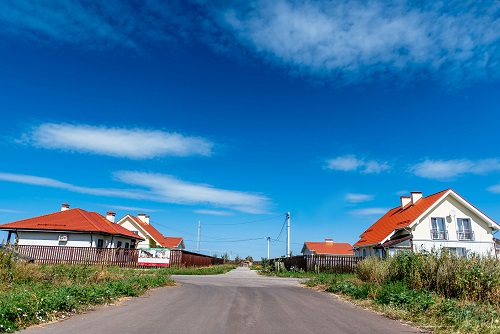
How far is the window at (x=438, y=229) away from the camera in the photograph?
97.6 feet

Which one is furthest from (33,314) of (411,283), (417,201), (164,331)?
(417,201)

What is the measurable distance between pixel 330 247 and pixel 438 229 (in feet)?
82.4

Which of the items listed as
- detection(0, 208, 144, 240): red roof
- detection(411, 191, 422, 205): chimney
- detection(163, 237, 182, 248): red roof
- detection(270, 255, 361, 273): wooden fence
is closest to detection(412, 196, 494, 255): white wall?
detection(411, 191, 422, 205): chimney

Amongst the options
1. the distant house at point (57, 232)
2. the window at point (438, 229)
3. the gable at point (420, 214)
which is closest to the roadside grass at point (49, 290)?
the distant house at point (57, 232)

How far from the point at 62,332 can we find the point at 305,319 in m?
4.66

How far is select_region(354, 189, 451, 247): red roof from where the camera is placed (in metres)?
30.2

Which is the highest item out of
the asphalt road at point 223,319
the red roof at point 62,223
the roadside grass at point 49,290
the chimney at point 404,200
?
the chimney at point 404,200

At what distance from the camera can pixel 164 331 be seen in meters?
6.05

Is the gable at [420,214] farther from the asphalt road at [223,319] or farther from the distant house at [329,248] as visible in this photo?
the asphalt road at [223,319]

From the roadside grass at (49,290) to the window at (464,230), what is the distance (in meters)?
26.4

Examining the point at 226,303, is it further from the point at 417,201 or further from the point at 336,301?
the point at 417,201

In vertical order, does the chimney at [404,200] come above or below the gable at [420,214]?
above

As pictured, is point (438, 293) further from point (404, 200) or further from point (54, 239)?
point (54, 239)

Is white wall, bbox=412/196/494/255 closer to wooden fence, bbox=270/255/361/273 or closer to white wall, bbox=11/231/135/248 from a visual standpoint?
wooden fence, bbox=270/255/361/273
